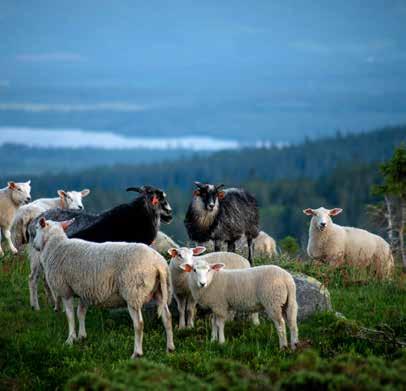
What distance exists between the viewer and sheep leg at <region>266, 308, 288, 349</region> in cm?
1193

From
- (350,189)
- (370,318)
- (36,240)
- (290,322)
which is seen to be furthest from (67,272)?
(350,189)

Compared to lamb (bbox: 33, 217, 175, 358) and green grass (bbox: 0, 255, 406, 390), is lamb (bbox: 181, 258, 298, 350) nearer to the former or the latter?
green grass (bbox: 0, 255, 406, 390)

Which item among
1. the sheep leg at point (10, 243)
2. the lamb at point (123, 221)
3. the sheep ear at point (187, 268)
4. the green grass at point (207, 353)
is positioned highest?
the lamb at point (123, 221)

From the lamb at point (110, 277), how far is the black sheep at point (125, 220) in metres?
2.03

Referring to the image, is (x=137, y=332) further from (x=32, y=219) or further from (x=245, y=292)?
(x=32, y=219)

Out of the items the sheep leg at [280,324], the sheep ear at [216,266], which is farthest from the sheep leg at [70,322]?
the sheep leg at [280,324]

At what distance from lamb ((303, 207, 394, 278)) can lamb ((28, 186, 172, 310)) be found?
374 cm

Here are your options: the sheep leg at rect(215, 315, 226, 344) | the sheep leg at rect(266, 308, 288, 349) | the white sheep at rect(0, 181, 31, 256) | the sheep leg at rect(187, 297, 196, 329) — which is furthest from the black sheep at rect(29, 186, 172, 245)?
the sheep leg at rect(266, 308, 288, 349)

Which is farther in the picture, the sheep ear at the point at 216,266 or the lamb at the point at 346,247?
the lamb at the point at 346,247

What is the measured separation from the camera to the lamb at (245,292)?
39.2ft

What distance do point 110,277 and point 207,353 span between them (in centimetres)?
176

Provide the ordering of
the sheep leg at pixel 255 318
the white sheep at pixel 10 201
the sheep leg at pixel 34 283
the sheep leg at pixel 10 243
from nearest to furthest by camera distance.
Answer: the sheep leg at pixel 255 318 → the sheep leg at pixel 34 283 → the sheep leg at pixel 10 243 → the white sheep at pixel 10 201

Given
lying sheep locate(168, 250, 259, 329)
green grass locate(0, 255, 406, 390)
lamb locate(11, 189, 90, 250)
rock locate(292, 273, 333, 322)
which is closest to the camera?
green grass locate(0, 255, 406, 390)

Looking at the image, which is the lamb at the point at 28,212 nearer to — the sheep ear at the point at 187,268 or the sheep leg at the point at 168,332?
the sheep ear at the point at 187,268
